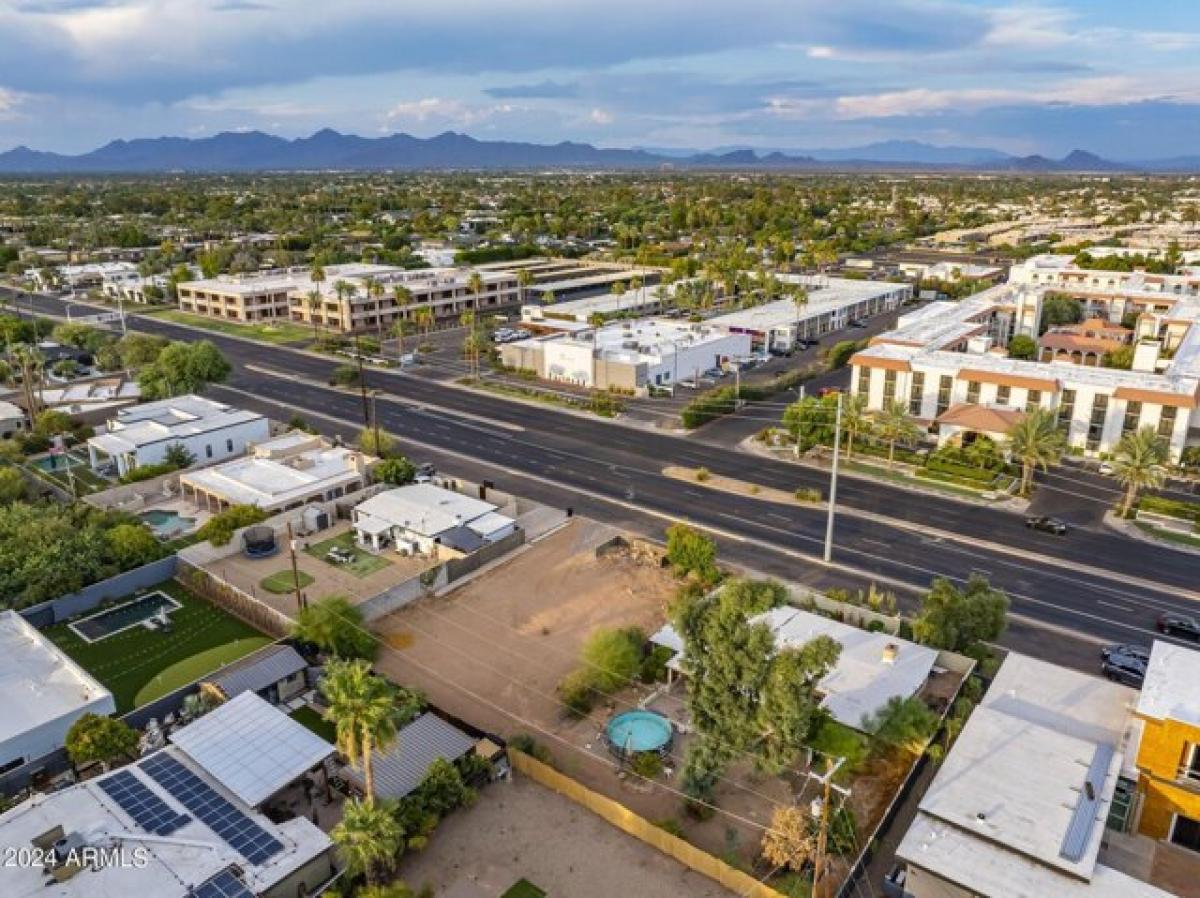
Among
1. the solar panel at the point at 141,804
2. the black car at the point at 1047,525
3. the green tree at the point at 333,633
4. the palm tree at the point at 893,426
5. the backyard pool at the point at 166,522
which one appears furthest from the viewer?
the palm tree at the point at 893,426

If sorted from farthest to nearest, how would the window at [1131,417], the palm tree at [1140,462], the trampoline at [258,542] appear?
the window at [1131,417]
the palm tree at [1140,462]
the trampoline at [258,542]

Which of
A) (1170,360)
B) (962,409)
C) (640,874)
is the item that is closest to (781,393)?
(962,409)

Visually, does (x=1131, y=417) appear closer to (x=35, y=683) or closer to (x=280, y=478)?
(x=280, y=478)

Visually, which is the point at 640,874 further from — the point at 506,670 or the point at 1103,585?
the point at 1103,585

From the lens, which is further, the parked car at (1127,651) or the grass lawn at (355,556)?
the grass lawn at (355,556)

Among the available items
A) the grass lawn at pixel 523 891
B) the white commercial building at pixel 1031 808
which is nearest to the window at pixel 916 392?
the white commercial building at pixel 1031 808

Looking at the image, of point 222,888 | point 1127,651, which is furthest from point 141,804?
point 1127,651

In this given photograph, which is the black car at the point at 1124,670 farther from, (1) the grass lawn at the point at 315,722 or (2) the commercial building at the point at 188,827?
(1) the grass lawn at the point at 315,722

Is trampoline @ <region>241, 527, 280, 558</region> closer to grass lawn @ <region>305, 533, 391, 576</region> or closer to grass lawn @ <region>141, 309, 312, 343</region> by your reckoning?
grass lawn @ <region>305, 533, 391, 576</region>

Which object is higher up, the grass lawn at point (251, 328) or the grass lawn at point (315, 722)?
the grass lawn at point (251, 328)
